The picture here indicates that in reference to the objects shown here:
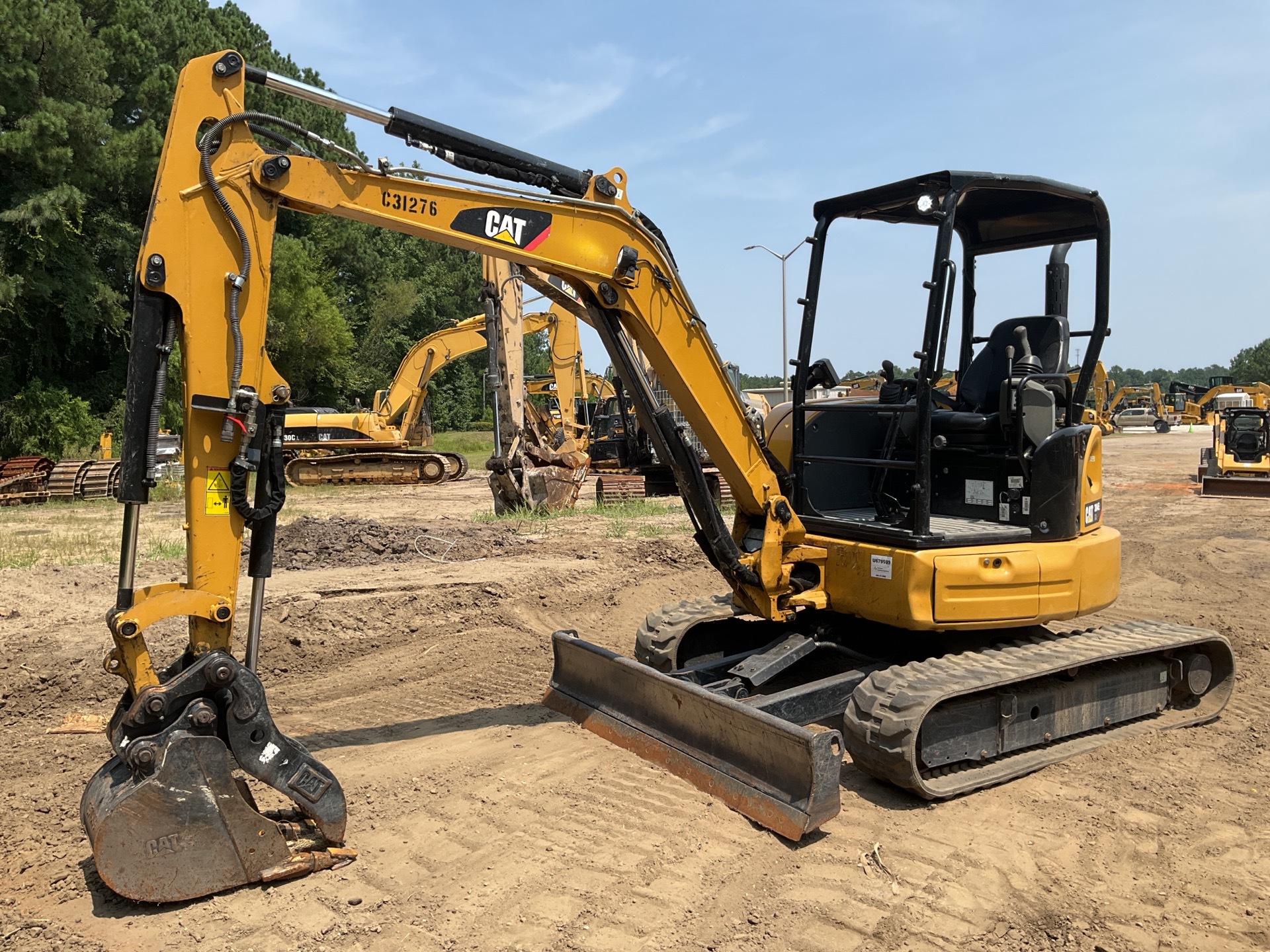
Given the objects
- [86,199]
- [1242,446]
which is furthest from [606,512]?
[86,199]

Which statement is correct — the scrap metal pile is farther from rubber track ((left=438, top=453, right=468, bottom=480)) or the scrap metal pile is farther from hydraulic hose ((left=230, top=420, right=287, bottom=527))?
hydraulic hose ((left=230, top=420, right=287, bottom=527))

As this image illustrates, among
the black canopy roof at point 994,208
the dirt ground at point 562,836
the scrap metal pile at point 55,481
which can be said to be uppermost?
the black canopy roof at point 994,208

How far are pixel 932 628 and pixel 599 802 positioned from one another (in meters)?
1.89

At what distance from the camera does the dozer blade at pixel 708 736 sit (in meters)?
4.08

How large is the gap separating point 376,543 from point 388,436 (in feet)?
41.1

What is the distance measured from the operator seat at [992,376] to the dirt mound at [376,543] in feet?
20.6

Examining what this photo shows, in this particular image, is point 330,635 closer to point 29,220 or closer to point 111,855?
point 111,855

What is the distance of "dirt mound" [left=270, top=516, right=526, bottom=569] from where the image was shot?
10.5 meters

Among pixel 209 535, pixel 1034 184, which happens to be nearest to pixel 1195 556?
pixel 1034 184

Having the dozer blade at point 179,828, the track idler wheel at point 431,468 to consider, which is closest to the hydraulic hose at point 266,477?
the dozer blade at point 179,828

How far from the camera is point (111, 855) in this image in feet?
11.0

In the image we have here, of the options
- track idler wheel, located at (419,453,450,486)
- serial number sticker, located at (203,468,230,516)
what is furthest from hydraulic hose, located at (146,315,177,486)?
track idler wheel, located at (419,453,450,486)

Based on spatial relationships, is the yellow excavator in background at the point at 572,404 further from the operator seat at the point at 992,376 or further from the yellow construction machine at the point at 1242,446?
the operator seat at the point at 992,376

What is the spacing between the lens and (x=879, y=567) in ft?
16.6
